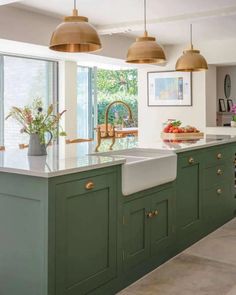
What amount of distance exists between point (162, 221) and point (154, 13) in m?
3.10

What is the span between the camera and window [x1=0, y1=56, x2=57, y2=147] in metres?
7.53

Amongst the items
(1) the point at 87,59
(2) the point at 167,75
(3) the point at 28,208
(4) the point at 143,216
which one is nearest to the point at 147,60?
Answer: (4) the point at 143,216

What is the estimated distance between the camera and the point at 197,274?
3.43 metres

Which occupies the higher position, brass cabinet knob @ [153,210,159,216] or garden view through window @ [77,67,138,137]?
garden view through window @ [77,67,138,137]

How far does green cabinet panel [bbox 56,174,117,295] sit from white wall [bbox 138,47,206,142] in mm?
4890

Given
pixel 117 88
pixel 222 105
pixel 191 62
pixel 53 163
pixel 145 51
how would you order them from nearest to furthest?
1. pixel 53 163
2. pixel 145 51
3. pixel 191 62
4. pixel 222 105
5. pixel 117 88

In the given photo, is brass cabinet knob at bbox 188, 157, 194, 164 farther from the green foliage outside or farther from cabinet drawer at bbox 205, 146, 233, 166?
the green foliage outside

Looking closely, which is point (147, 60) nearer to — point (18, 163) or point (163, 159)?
point (163, 159)

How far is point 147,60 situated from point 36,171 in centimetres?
198

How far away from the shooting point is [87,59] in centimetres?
764

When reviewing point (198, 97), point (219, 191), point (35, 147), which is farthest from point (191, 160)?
point (198, 97)

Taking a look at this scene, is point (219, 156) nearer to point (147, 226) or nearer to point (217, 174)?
point (217, 174)

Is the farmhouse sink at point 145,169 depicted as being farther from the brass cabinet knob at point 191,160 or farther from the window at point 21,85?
the window at point 21,85

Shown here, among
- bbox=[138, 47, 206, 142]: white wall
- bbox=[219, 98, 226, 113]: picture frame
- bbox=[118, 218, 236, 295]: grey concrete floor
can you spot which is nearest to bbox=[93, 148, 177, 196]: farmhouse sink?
bbox=[118, 218, 236, 295]: grey concrete floor
